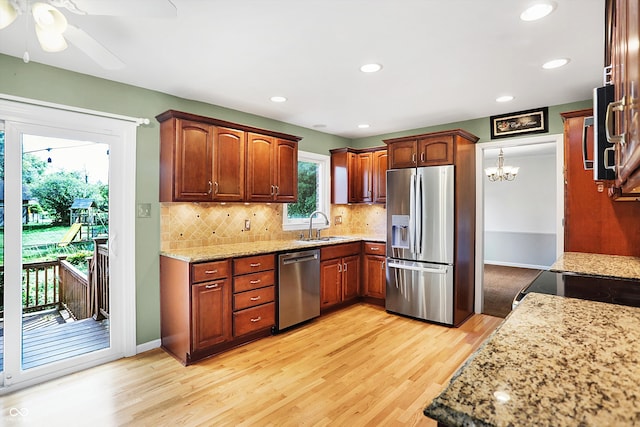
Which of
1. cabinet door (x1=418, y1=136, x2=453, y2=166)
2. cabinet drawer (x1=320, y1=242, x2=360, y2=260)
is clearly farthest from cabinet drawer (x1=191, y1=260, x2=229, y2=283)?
cabinet door (x1=418, y1=136, x2=453, y2=166)

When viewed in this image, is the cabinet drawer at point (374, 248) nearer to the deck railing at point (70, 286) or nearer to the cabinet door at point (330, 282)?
the cabinet door at point (330, 282)

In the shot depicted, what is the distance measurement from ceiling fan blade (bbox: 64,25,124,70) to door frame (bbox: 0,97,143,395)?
4.00 ft

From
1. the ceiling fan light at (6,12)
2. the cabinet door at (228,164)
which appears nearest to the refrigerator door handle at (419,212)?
the cabinet door at (228,164)

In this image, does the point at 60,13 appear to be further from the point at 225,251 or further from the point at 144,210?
the point at 225,251

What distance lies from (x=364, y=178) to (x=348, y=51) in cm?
275

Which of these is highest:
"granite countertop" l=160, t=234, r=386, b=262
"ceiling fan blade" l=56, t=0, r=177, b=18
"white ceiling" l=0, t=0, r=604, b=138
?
"white ceiling" l=0, t=0, r=604, b=138

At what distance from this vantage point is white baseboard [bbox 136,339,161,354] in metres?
3.13

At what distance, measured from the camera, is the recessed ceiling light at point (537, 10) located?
6.07ft

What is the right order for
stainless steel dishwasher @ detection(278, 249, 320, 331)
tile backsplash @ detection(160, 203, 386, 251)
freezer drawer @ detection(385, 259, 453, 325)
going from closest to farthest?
1. tile backsplash @ detection(160, 203, 386, 251)
2. stainless steel dishwasher @ detection(278, 249, 320, 331)
3. freezer drawer @ detection(385, 259, 453, 325)

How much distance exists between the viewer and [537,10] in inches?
75.1

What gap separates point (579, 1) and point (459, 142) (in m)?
2.04

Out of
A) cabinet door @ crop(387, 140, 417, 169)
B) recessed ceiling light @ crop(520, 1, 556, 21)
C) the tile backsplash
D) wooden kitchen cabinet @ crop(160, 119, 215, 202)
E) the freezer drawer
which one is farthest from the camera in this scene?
cabinet door @ crop(387, 140, 417, 169)

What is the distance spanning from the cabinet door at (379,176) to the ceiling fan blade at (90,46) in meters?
3.63

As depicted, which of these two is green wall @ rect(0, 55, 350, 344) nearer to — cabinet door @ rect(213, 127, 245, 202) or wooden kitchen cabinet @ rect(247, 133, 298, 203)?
cabinet door @ rect(213, 127, 245, 202)
